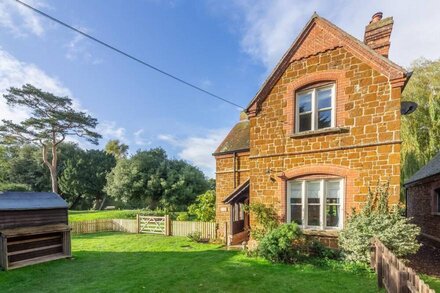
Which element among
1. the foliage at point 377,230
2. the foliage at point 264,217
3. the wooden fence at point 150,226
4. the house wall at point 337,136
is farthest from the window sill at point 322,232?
the wooden fence at point 150,226

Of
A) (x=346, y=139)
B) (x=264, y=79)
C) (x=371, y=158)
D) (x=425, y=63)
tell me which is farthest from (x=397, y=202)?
(x=425, y=63)

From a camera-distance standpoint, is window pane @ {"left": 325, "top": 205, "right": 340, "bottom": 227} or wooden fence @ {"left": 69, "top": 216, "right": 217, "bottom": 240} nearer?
window pane @ {"left": 325, "top": 205, "right": 340, "bottom": 227}

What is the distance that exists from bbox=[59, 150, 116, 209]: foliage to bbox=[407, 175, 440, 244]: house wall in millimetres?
41044

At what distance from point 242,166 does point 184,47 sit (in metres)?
7.40

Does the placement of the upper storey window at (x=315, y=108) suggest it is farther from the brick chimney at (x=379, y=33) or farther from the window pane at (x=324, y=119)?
the brick chimney at (x=379, y=33)

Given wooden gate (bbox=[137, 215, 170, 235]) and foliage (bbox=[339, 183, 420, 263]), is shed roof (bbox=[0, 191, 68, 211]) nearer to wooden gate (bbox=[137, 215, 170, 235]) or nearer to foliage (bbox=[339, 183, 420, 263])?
wooden gate (bbox=[137, 215, 170, 235])

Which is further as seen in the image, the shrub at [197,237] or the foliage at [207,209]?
the foliage at [207,209]

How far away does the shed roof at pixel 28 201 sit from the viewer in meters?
10.0

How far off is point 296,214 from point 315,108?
4.49m

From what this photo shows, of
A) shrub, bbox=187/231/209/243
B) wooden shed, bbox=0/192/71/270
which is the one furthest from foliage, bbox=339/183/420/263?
wooden shed, bbox=0/192/71/270

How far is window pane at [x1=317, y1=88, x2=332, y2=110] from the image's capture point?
9.96 metres

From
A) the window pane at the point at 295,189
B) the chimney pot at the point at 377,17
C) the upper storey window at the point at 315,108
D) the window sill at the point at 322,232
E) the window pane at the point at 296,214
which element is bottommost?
the window sill at the point at 322,232

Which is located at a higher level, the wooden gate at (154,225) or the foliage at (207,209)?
the foliage at (207,209)

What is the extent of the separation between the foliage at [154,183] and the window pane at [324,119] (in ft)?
64.5
